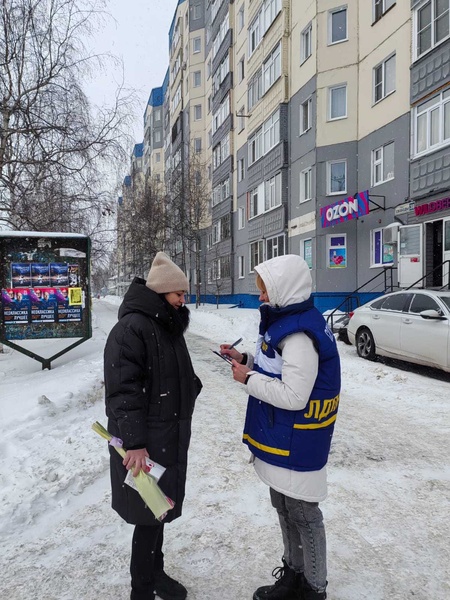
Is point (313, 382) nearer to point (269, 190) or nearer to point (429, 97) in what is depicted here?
point (429, 97)

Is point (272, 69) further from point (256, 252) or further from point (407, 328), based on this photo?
point (407, 328)

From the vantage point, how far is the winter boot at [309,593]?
229 centimetres

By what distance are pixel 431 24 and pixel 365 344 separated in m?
10.7

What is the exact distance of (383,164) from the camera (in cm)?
1686

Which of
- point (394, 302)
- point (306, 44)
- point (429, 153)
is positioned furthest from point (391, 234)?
point (306, 44)

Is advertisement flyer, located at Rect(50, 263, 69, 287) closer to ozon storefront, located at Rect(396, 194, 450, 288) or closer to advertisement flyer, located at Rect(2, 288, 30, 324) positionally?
advertisement flyer, located at Rect(2, 288, 30, 324)

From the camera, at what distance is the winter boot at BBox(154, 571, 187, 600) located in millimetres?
2463

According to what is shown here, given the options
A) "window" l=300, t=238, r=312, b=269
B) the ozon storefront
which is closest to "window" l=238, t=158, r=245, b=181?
"window" l=300, t=238, r=312, b=269

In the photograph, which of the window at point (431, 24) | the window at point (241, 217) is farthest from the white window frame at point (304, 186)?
the window at point (241, 217)

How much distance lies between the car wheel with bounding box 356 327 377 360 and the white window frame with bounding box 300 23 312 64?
587 inches

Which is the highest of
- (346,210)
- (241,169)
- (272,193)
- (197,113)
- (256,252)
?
(197,113)

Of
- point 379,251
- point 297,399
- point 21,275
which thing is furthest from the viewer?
point 379,251

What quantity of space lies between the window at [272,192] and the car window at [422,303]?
47.5 ft

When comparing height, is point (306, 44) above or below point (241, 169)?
above
